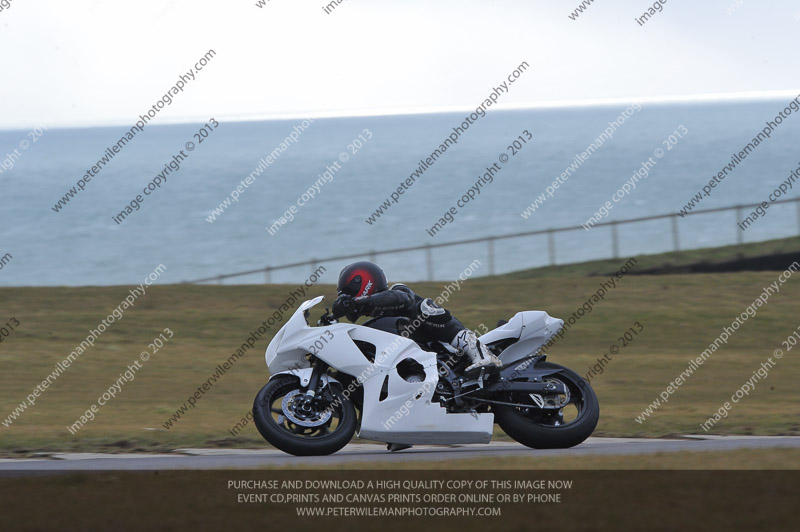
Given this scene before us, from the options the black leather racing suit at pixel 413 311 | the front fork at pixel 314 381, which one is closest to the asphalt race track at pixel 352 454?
the front fork at pixel 314 381

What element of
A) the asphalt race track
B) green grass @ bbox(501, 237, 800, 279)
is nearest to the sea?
green grass @ bbox(501, 237, 800, 279)

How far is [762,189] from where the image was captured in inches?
3765

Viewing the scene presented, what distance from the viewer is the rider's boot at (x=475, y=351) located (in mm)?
9227

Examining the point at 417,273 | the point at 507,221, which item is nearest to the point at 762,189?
the point at 507,221

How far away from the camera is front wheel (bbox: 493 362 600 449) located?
9.24m

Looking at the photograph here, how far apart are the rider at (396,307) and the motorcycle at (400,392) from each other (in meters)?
0.09

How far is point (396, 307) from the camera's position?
30.4ft

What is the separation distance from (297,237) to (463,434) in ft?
239

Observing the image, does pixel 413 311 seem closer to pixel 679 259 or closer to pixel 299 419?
pixel 299 419

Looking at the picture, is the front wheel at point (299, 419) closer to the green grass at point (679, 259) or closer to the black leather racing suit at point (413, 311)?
the black leather racing suit at point (413, 311)

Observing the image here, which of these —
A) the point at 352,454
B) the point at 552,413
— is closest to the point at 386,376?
the point at 352,454

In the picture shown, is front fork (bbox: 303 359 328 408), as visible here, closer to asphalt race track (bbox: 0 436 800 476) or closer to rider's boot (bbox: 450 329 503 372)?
asphalt race track (bbox: 0 436 800 476)
